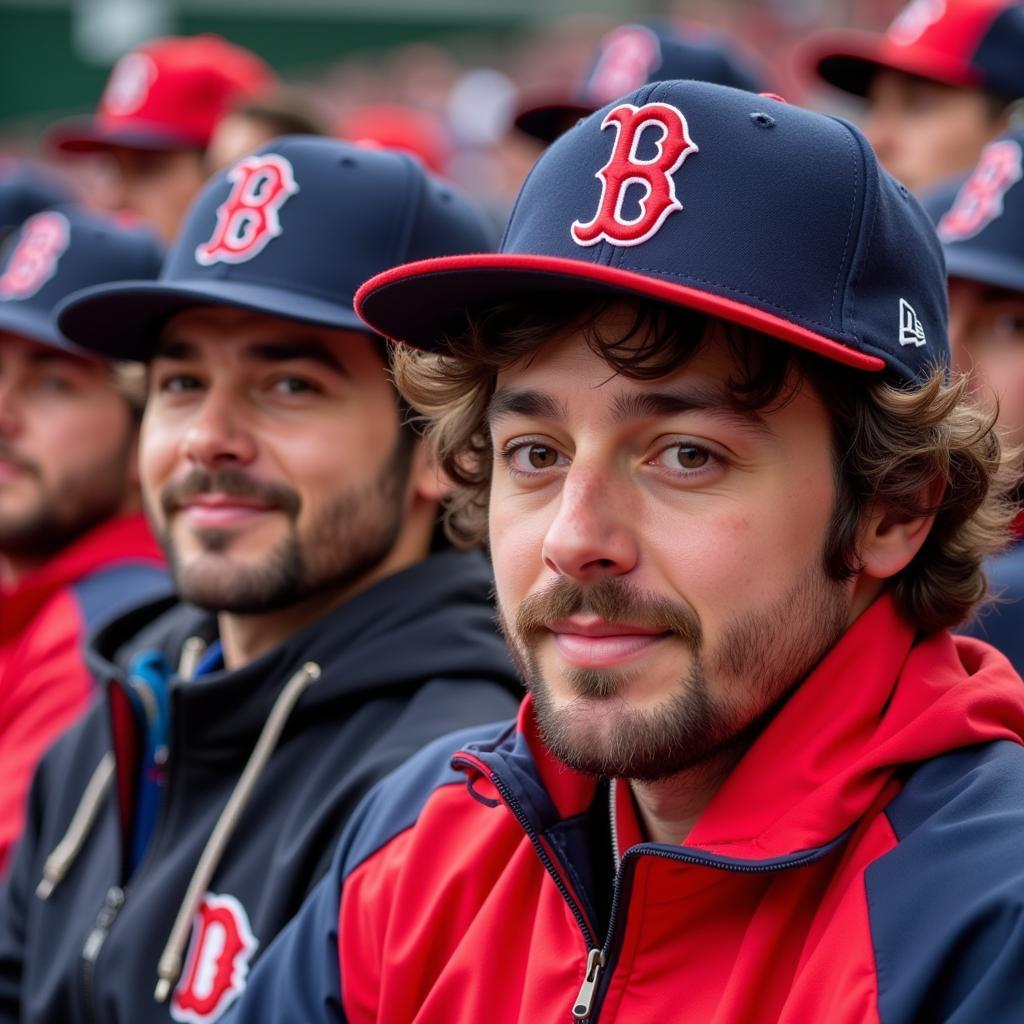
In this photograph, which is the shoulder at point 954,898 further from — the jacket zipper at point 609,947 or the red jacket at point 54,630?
the red jacket at point 54,630

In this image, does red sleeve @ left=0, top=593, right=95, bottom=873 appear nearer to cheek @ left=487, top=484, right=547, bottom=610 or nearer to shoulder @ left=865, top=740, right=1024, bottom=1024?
cheek @ left=487, top=484, right=547, bottom=610

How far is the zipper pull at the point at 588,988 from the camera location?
1.79m

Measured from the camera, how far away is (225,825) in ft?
8.68

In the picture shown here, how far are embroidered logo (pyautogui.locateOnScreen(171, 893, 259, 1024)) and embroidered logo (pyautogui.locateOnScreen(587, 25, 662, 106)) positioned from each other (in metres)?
3.24

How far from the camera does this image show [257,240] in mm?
2898

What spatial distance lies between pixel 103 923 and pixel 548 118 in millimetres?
3562

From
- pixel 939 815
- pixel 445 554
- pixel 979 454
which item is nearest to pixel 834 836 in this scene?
pixel 939 815

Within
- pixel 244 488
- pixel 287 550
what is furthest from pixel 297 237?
pixel 287 550

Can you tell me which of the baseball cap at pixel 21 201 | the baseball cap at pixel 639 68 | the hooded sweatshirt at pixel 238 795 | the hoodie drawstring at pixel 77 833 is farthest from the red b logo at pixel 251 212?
the baseball cap at pixel 21 201

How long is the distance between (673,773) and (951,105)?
3489 millimetres

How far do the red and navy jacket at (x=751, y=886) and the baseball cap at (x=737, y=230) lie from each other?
0.39 m

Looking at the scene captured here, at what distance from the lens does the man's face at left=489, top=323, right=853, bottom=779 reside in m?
1.81

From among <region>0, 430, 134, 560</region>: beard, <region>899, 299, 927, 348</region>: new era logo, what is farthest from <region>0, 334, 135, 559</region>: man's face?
<region>899, 299, 927, 348</region>: new era logo

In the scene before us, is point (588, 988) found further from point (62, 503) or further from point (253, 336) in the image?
point (62, 503)
